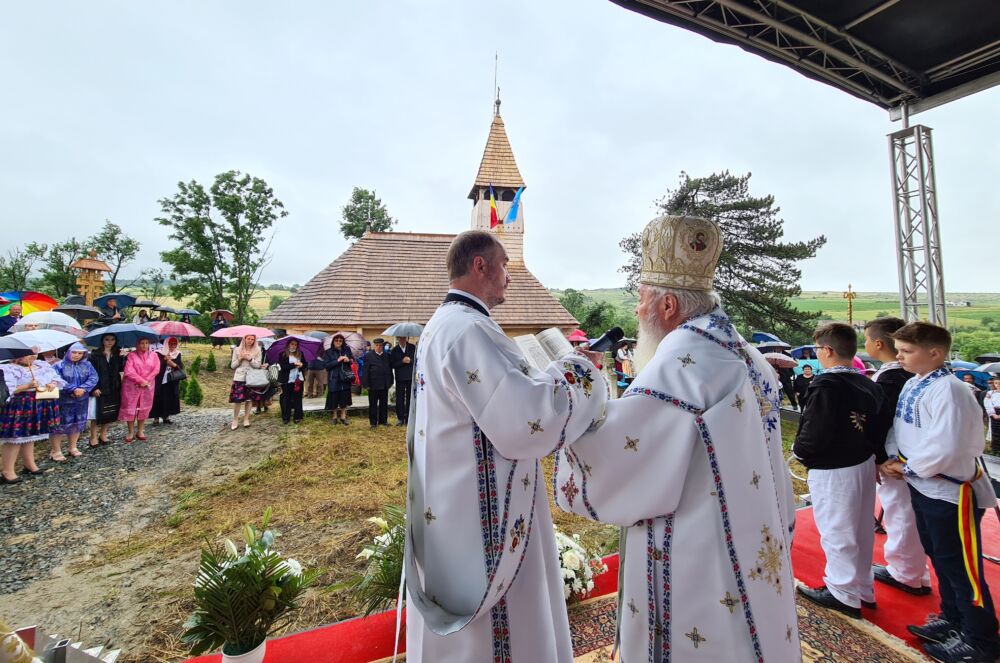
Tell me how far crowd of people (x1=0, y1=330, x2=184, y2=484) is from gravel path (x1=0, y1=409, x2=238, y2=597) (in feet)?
1.11

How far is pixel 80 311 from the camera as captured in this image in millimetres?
13844

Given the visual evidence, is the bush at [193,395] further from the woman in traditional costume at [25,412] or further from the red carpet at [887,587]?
the red carpet at [887,587]

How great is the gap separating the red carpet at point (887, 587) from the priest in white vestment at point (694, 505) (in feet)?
7.63

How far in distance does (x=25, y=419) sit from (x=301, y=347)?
19.7ft

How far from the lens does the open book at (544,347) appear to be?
200cm

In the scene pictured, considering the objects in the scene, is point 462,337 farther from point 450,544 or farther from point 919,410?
point 919,410

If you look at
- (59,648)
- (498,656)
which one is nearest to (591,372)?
(498,656)

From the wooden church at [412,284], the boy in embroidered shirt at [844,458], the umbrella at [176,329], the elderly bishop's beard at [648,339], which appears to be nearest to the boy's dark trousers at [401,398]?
the umbrella at [176,329]

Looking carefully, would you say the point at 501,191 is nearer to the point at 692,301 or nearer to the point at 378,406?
the point at 378,406

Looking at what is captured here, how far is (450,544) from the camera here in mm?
1765

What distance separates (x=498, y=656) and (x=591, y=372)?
46.9 inches

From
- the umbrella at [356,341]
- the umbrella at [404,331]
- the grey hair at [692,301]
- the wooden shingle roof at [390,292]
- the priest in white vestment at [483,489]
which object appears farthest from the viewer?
the wooden shingle roof at [390,292]

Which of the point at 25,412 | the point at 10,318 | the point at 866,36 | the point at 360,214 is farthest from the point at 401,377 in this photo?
the point at 360,214

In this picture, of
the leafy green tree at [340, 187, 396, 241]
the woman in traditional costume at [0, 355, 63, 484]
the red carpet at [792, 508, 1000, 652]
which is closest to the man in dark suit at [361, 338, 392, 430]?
the woman in traditional costume at [0, 355, 63, 484]
